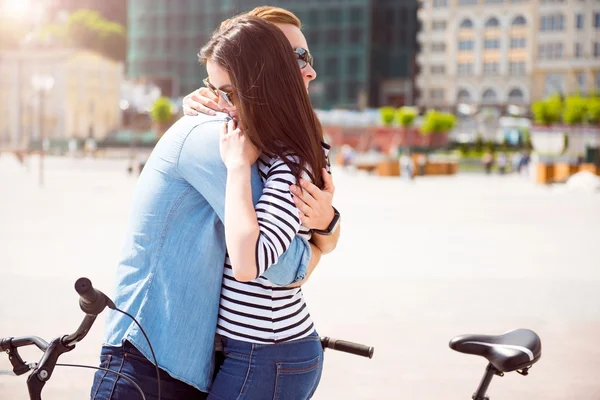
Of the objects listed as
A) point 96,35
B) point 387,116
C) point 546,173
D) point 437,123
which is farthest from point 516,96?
point 546,173

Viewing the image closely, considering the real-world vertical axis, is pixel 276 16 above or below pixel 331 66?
below

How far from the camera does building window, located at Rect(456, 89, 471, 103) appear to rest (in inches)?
3959

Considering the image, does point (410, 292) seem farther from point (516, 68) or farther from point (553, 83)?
point (516, 68)

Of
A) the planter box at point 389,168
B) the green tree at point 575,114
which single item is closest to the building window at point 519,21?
the green tree at point 575,114

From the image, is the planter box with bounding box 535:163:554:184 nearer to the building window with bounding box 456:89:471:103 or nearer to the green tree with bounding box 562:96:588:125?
the green tree with bounding box 562:96:588:125

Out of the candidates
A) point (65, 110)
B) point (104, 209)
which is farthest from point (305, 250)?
point (65, 110)

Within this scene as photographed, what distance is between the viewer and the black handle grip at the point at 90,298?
A: 6.71 ft

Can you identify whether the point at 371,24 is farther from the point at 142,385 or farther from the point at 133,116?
the point at 142,385

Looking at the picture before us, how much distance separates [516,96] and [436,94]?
346 inches

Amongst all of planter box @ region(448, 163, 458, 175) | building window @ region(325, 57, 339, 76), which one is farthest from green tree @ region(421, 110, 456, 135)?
building window @ region(325, 57, 339, 76)

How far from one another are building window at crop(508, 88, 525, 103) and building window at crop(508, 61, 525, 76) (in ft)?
6.80

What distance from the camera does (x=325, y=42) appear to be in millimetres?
96750

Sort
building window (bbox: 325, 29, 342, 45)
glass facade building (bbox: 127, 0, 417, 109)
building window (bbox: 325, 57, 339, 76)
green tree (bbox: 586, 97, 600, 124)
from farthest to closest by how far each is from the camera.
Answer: building window (bbox: 325, 29, 342, 45)
building window (bbox: 325, 57, 339, 76)
glass facade building (bbox: 127, 0, 417, 109)
green tree (bbox: 586, 97, 600, 124)

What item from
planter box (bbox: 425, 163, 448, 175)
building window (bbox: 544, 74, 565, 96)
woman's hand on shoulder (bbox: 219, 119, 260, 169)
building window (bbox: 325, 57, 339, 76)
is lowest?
planter box (bbox: 425, 163, 448, 175)
